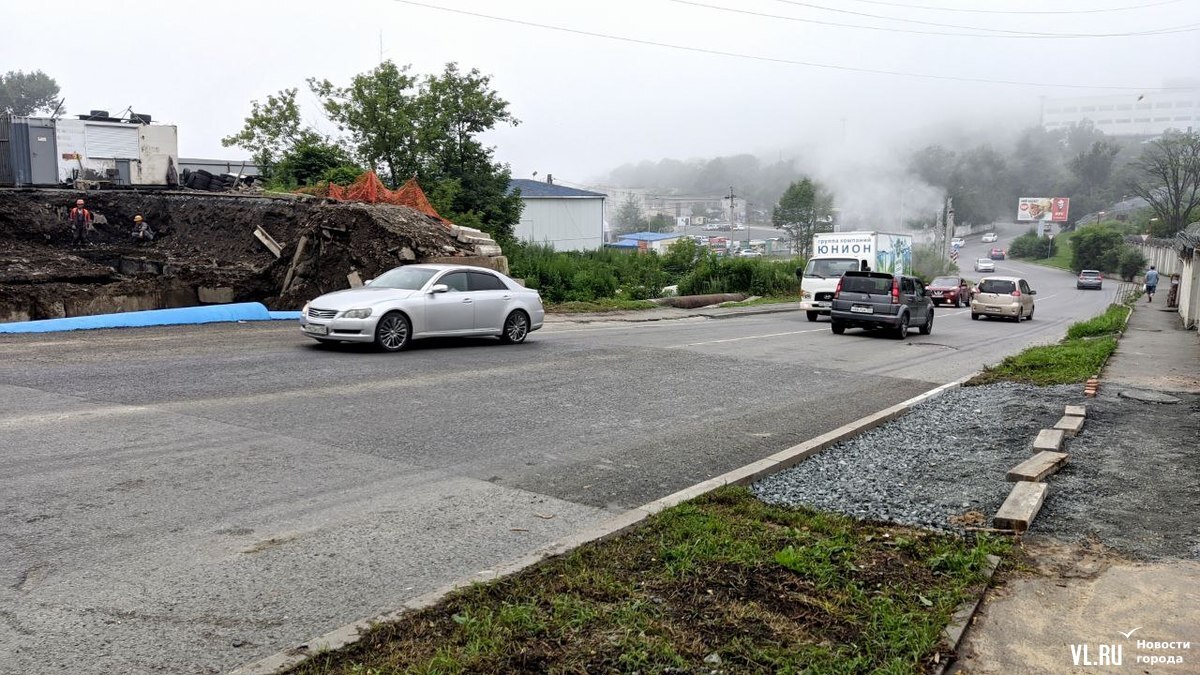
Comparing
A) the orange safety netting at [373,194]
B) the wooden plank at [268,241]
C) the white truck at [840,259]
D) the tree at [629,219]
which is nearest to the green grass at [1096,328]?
the white truck at [840,259]

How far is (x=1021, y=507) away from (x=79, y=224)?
21.9m

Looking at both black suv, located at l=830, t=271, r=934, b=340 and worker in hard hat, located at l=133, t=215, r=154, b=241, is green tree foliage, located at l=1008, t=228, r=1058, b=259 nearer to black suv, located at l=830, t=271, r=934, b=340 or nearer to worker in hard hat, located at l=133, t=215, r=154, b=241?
black suv, located at l=830, t=271, r=934, b=340

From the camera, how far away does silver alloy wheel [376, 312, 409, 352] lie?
13570 mm

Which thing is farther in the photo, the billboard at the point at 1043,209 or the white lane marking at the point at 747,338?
the billboard at the point at 1043,209

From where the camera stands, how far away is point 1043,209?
132625 millimetres

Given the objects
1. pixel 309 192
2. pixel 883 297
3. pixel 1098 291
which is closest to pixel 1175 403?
pixel 883 297

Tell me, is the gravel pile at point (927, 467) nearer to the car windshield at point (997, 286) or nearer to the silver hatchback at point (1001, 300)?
the silver hatchback at point (1001, 300)

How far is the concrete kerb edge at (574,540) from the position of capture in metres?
3.47

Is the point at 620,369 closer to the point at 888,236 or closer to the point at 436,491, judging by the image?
the point at 436,491

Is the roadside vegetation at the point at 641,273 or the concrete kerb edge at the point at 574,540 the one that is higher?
the roadside vegetation at the point at 641,273

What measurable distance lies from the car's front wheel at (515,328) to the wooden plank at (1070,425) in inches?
374

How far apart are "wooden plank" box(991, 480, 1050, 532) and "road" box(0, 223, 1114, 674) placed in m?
2.26

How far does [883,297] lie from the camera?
67.3 ft

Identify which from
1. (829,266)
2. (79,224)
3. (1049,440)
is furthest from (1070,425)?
(79,224)
